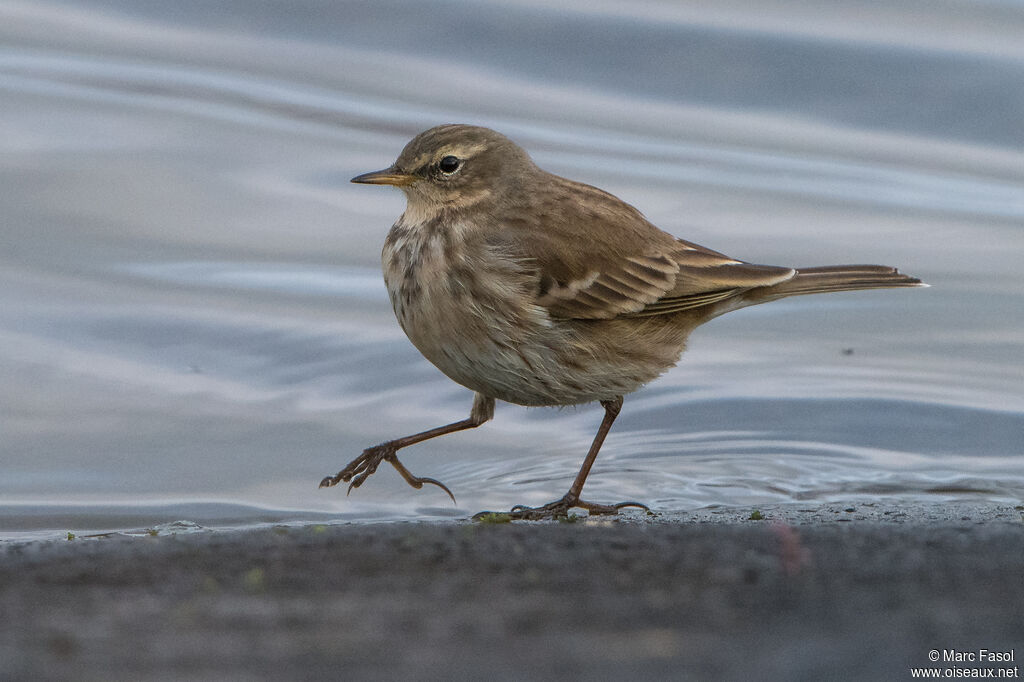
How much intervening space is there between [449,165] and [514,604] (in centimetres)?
375

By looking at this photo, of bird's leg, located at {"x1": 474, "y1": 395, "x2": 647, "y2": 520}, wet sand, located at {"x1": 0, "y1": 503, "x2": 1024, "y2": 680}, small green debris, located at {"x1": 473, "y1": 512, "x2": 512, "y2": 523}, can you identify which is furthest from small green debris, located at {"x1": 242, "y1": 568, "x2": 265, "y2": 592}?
bird's leg, located at {"x1": 474, "y1": 395, "x2": 647, "y2": 520}

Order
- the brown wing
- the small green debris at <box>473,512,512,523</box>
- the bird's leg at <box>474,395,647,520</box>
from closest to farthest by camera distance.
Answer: the small green debris at <box>473,512,512,523</box>, the bird's leg at <box>474,395,647,520</box>, the brown wing

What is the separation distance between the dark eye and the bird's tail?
1.66 m

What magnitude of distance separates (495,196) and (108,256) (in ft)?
14.7

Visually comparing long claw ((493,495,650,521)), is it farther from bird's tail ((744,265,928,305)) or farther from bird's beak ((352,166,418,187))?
bird's beak ((352,166,418,187))

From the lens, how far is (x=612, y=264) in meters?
6.61

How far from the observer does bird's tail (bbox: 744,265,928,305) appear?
7160mm

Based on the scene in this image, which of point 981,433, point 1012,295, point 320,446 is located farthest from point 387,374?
point 1012,295

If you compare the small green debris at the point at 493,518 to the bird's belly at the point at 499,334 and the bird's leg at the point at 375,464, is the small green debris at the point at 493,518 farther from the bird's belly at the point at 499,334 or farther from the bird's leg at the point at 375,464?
the bird's leg at the point at 375,464

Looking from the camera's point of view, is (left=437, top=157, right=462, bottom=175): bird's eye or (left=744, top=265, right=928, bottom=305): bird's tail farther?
(left=744, top=265, right=928, bottom=305): bird's tail

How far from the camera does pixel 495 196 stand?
682 centimetres

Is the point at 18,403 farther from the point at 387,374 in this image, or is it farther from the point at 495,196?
the point at 495,196

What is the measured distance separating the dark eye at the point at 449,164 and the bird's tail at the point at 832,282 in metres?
1.66

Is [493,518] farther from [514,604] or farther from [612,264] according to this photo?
[514,604]
